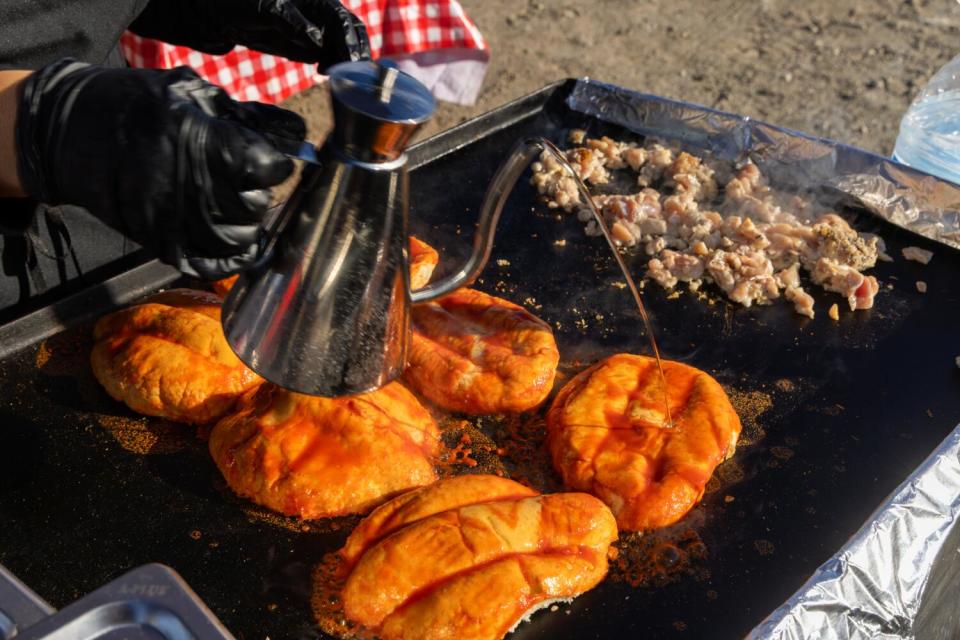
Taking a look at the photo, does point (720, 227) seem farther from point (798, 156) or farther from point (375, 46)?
point (375, 46)

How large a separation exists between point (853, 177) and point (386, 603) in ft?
8.65

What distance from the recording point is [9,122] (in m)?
2.09

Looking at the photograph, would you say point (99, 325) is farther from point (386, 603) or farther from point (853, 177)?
point (853, 177)

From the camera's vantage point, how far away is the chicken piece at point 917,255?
10.9ft

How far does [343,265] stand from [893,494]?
151cm

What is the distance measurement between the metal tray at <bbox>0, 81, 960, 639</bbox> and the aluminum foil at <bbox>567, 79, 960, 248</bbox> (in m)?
0.13

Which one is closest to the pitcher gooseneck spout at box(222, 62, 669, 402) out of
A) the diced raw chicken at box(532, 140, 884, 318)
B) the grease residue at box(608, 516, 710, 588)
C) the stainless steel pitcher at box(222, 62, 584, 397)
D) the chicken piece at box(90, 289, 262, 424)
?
the stainless steel pitcher at box(222, 62, 584, 397)

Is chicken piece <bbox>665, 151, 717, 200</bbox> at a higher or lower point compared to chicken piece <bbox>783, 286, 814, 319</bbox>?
higher

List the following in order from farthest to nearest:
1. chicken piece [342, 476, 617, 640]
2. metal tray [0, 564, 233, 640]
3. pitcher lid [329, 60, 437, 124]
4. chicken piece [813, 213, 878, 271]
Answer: chicken piece [813, 213, 878, 271], chicken piece [342, 476, 617, 640], pitcher lid [329, 60, 437, 124], metal tray [0, 564, 233, 640]

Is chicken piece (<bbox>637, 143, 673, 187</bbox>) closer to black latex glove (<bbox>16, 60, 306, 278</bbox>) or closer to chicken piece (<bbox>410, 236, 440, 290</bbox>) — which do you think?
chicken piece (<bbox>410, 236, 440, 290</bbox>)

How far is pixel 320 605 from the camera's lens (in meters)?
2.08

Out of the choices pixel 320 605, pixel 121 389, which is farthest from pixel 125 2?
pixel 320 605

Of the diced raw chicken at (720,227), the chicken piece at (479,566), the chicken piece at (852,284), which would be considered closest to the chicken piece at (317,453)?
the chicken piece at (479,566)

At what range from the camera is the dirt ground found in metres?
7.11
